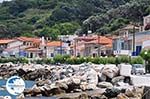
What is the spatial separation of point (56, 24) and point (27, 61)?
56.1 metres

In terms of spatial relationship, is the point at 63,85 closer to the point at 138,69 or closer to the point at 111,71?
the point at 111,71

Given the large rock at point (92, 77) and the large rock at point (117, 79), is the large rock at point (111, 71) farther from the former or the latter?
the large rock at point (117, 79)

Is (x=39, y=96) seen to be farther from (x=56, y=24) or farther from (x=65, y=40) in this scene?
(x=56, y=24)

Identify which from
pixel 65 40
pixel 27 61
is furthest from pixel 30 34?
pixel 27 61

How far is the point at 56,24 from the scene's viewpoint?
14588 centimetres

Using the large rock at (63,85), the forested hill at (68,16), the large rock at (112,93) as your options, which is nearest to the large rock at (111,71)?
the large rock at (63,85)

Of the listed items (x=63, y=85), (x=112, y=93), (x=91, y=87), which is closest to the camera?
(x=112, y=93)

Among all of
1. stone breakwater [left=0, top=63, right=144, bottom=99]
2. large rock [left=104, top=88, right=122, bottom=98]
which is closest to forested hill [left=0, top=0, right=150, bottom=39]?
stone breakwater [left=0, top=63, right=144, bottom=99]

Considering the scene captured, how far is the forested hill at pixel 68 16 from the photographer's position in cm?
10961

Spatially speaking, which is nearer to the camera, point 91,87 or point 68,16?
point 91,87

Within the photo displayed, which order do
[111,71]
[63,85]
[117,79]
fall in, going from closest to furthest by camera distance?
[63,85] → [117,79] → [111,71]

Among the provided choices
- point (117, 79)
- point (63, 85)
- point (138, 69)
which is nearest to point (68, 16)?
point (138, 69)

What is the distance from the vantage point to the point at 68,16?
500 ft

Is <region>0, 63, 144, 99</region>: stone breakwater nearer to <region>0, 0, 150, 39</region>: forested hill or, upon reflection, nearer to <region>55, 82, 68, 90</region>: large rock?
<region>55, 82, 68, 90</region>: large rock
